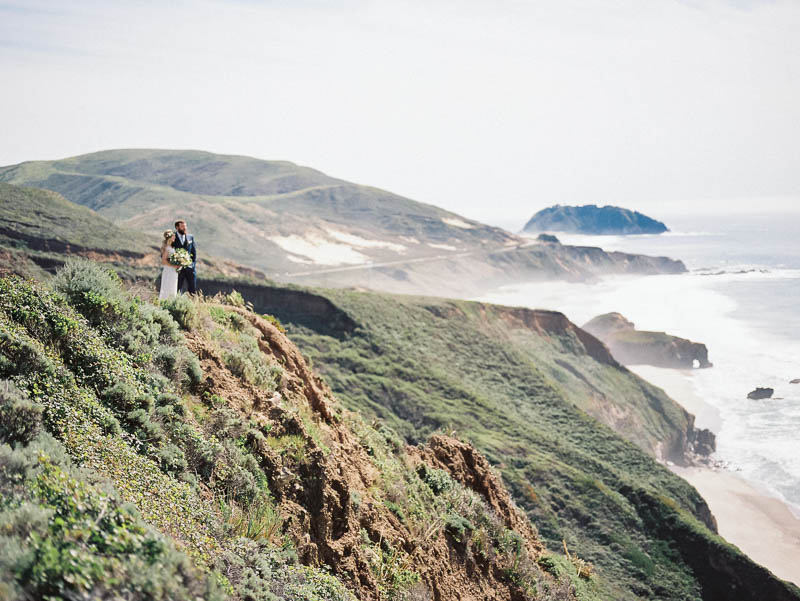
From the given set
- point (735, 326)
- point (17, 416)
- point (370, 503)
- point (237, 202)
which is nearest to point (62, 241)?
point (370, 503)

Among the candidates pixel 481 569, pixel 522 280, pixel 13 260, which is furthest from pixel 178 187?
pixel 481 569

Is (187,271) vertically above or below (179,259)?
below

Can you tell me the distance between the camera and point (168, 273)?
28.3 feet

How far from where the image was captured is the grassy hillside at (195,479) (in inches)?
118

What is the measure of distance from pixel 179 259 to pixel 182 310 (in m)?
1.29

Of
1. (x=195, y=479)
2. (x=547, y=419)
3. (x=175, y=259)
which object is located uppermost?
(x=175, y=259)

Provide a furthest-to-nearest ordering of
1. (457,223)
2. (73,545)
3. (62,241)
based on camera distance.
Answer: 1. (457,223)
2. (62,241)
3. (73,545)

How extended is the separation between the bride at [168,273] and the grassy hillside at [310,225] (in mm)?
75754

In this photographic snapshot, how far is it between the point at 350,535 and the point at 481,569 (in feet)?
10.6

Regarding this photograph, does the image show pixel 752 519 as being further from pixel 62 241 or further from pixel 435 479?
pixel 62 241

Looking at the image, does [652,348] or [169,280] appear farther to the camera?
[652,348]

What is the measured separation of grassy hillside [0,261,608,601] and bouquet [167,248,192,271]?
0.97 metres

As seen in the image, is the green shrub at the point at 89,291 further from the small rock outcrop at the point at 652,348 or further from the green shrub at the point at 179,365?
the small rock outcrop at the point at 652,348

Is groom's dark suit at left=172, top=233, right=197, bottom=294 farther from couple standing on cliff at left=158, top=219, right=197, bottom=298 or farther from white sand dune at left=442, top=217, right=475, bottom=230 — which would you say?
white sand dune at left=442, top=217, right=475, bottom=230
